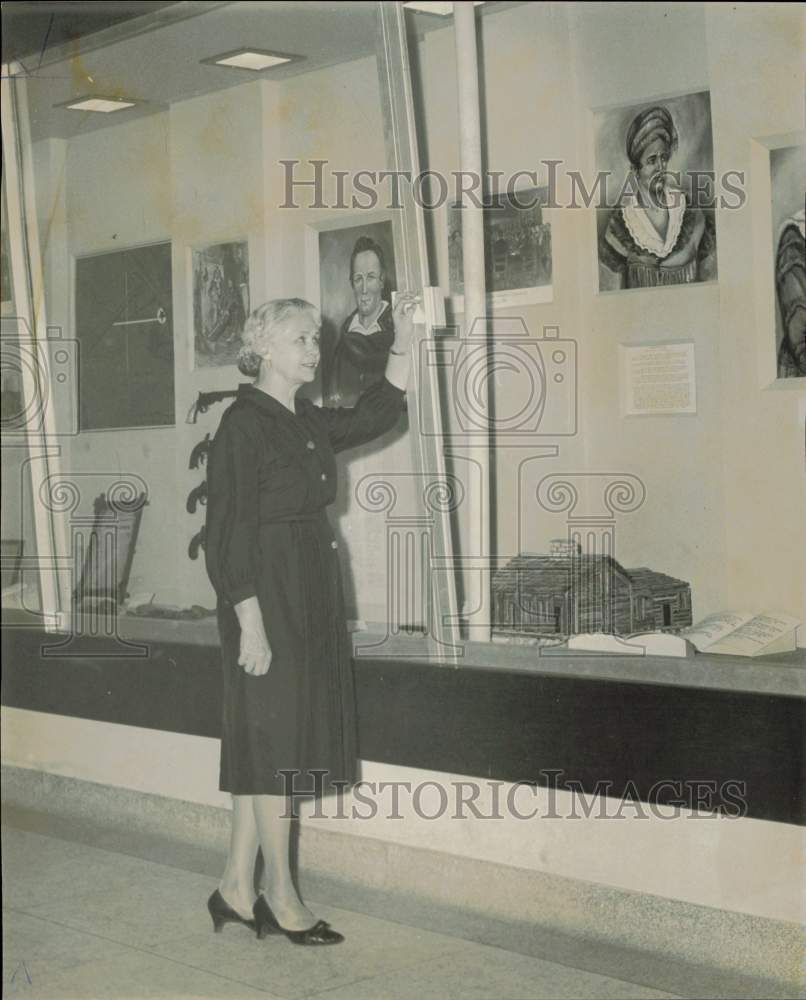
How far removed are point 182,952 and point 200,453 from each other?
37.8 inches

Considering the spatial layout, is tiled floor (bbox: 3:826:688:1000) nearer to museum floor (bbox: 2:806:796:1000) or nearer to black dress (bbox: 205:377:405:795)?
museum floor (bbox: 2:806:796:1000)

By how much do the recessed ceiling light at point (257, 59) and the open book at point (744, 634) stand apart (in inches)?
51.3

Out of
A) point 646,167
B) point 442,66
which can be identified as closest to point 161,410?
point 442,66

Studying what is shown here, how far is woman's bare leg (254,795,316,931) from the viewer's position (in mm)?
2617

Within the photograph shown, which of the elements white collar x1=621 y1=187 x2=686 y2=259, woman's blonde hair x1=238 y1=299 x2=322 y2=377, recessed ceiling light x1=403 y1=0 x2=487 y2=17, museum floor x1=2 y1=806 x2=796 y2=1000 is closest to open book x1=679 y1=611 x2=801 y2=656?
museum floor x1=2 y1=806 x2=796 y2=1000

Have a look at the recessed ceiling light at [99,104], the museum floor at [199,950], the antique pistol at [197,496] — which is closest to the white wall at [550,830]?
the museum floor at [199,950]

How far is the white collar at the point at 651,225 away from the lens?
2.44m

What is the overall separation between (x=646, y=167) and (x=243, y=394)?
2.75 ft

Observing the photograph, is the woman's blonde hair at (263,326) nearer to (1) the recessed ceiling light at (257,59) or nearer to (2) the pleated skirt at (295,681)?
(2) the pleated skirt at (295,681)

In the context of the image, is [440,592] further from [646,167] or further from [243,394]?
[646,167]

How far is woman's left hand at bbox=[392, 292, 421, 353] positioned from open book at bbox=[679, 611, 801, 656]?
738 mm

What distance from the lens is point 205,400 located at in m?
2.64

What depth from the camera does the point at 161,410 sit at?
2.73m

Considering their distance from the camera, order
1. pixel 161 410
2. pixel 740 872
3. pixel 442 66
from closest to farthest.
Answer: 1. pixel 740 872
2. pixel 442 66
3. pixel 161 410
